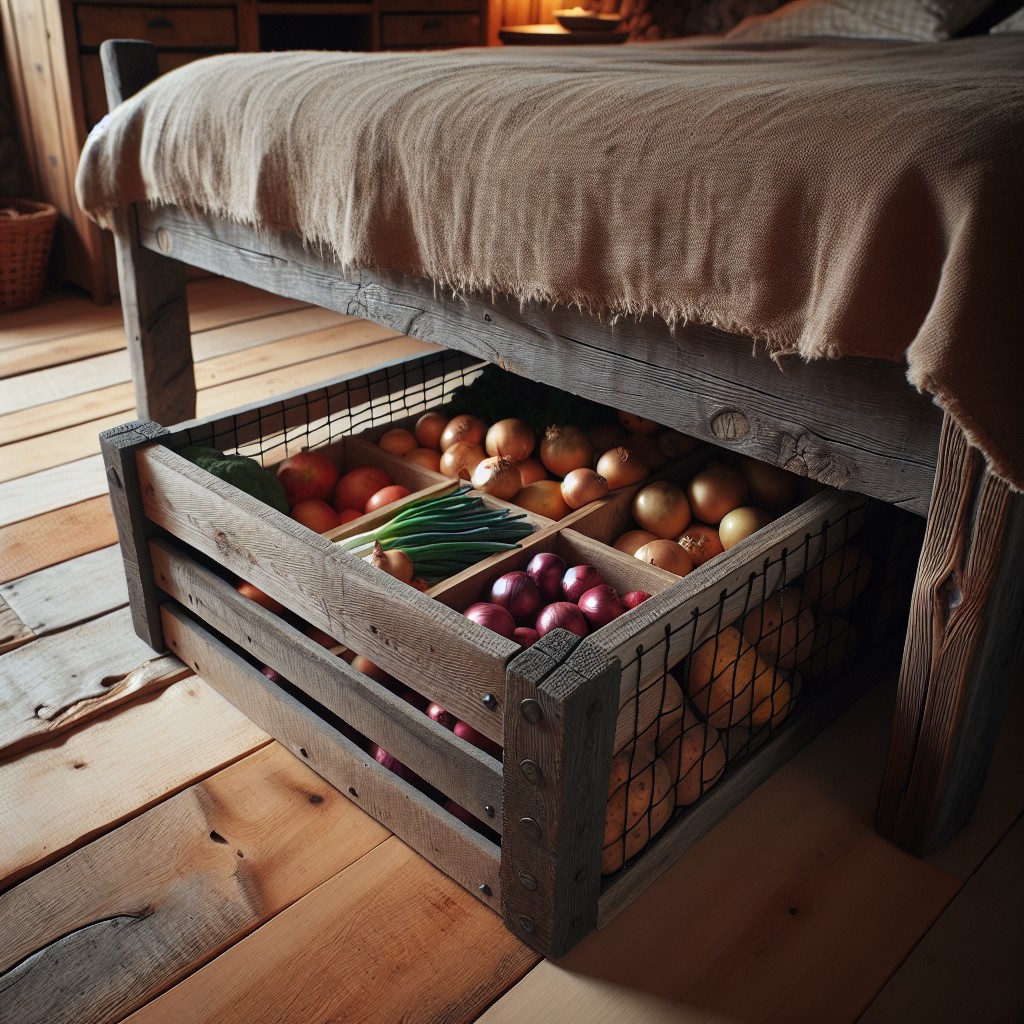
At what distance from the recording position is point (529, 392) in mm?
1635

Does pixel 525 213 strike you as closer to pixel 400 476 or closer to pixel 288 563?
pixel 288 563

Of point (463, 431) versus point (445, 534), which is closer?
point (445, 534)

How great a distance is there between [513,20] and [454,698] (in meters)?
3.14

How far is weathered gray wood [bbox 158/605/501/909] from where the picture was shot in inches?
39.8

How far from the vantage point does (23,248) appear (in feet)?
8.89

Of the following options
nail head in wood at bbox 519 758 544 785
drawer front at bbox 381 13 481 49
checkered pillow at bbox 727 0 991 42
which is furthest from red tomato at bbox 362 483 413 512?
drawer front at bbox 381 13 481 49

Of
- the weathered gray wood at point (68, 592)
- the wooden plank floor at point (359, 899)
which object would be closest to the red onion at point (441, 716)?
the wooden plank floor at point (359, 899)

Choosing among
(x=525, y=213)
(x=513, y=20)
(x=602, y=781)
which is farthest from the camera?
(x=513, y=20)

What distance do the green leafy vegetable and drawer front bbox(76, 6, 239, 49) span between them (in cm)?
181

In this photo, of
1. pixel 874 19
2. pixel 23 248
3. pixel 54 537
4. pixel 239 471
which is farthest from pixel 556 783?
pixel 23 248

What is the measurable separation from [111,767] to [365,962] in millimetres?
440

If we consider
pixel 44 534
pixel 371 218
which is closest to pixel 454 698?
pixel 371 218

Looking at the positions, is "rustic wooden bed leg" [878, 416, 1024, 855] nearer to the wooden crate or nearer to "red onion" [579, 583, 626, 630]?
the wooden crate

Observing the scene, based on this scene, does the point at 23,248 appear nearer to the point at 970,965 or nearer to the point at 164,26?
the point at 164,26
